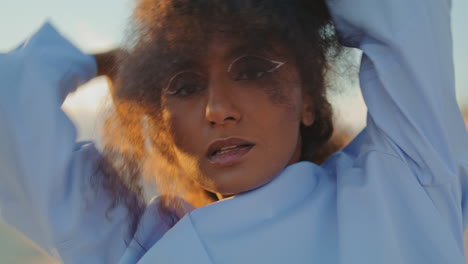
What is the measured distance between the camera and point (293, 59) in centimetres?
113

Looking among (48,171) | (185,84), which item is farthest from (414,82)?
(48,171)

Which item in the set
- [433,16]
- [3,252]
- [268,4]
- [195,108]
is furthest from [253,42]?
[3,252]

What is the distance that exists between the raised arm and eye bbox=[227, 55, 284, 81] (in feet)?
0.66

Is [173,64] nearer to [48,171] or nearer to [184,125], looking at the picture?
[184,125]

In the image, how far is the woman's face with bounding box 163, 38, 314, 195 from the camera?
3.48ft

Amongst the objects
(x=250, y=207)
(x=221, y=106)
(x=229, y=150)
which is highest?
(x=221, y=106)

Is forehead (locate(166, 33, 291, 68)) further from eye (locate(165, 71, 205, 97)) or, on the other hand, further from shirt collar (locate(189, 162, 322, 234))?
shirt collar (locate(189, 162, 322, 234))

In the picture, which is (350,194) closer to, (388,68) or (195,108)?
(388,68)

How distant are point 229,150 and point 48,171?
0.44m

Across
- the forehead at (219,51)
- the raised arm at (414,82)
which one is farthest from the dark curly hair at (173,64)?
the raised arm at (414,82)

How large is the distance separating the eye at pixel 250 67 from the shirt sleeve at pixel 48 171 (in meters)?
0.46

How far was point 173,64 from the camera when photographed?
3.60ft

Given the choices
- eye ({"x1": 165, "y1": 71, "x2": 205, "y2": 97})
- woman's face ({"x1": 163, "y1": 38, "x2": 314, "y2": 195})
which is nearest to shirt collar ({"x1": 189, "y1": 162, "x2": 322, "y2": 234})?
woman's face ({"x1": 163, "y1": 38, "x2": 314, "y2": 195})

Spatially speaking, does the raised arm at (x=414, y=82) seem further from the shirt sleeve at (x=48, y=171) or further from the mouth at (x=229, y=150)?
the shirt sleeve at (x=48, y=171)
